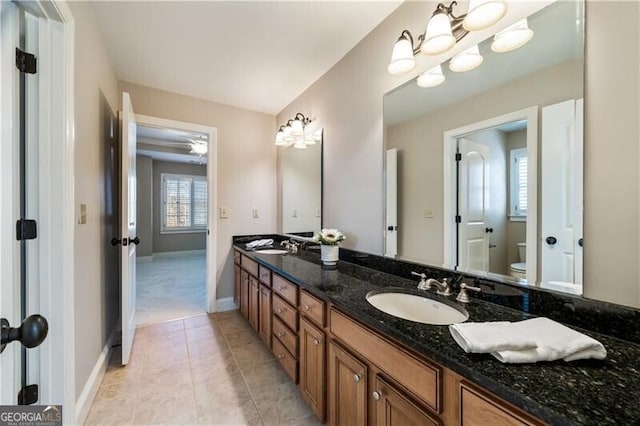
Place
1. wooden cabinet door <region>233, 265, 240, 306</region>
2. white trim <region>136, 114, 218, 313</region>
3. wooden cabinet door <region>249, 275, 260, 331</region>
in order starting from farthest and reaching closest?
white trim <region>136, 114, 218, 313</region>
wooden cabinet door <region>233, 265, 240, 306</region>
wooden cabinet door <region>249, 275, 260, 331</region>

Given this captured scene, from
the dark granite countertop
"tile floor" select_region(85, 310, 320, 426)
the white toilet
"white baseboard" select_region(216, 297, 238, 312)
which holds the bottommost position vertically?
"tile floor" select_region(85, 310, 320, 426)

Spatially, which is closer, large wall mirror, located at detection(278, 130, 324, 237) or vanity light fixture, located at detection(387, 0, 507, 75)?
vanity light fixture, located at detection(387, 0, 507, 75)

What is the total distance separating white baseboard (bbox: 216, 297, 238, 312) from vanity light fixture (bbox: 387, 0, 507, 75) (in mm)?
2852

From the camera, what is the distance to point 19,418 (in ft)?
2.96

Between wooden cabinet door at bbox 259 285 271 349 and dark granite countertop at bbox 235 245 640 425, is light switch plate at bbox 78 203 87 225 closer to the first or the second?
wooden cabinet door at bbox 259 285 271 349

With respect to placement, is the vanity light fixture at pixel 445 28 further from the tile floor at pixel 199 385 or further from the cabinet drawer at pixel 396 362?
the tile floor at pixel 199 385

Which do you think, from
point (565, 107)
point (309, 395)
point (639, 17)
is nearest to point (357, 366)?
point (309, 395)

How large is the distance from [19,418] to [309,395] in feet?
3.75

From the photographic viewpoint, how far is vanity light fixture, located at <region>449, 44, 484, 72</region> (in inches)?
49.2

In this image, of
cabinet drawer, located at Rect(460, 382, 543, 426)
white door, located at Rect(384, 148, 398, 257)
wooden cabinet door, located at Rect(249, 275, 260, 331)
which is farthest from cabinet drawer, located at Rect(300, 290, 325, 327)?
wooden cabinet door, located at Rect(249, 275, 260, 331)

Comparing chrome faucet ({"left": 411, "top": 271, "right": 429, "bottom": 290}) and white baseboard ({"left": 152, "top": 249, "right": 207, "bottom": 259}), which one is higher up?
chrome faucet ({"left": 411, "top": 271, "right": 429, "bottom": 290})

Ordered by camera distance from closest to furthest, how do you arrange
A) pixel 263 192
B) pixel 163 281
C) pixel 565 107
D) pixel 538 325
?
pixel 538 325, pixel 565 107, pixel 263 192, pixel 163 281

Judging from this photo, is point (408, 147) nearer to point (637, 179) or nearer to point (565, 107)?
point (565, 107)

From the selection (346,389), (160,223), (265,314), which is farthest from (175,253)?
(346,389)
